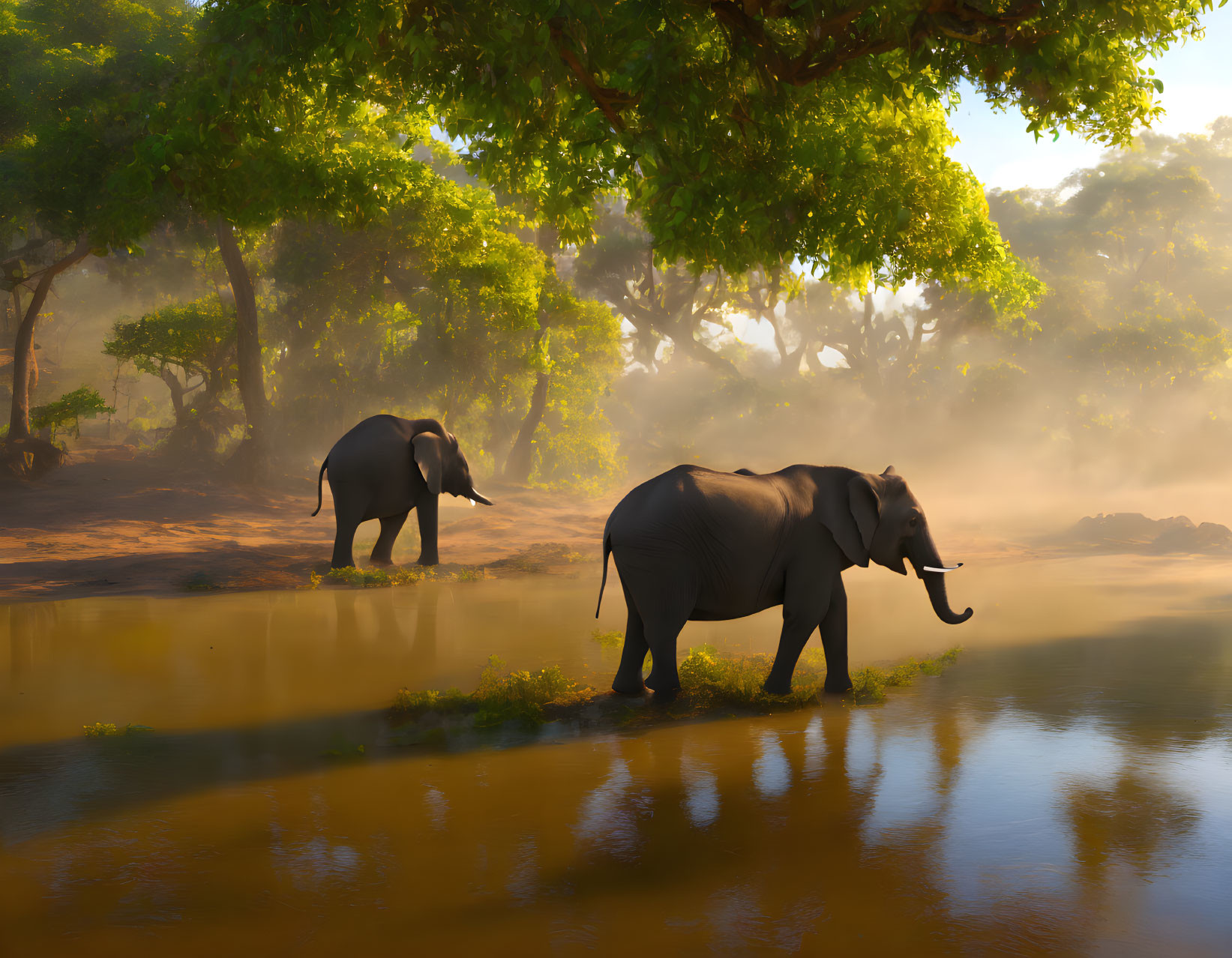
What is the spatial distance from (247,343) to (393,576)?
474 inches

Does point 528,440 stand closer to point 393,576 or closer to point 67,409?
point 67,409

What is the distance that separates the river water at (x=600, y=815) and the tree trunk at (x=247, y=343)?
14.6m

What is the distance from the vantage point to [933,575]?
7.60 m

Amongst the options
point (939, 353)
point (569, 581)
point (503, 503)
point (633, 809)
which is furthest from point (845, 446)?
point (633, 809)

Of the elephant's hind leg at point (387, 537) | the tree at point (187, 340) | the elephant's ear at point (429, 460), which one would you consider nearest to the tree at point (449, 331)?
the tree at point (187, 340)

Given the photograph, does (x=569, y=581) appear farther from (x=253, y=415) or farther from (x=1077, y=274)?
(x=1077, y=274)

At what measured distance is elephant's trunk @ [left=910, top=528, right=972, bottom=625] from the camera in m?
7.46

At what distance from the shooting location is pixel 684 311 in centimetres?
4234

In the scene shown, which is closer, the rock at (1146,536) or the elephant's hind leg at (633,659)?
the elephant's hind leg at (633,659)

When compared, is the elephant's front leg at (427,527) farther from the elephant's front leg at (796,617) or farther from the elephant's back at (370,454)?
the elephant's front leg at (796,617)

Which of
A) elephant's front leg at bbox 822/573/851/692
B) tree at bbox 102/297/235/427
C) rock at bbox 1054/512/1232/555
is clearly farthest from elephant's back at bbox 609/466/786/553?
tree at bbox 102/297/235/427

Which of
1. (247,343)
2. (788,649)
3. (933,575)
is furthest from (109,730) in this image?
(247,343)

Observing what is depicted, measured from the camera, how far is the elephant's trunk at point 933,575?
7461 millimetres

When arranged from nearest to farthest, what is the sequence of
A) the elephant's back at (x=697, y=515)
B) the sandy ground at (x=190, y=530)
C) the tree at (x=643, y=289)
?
the elephant's back at (x=697, y=515) < the sandy ground at (x=190, y=530) < the tree at (x=643, y=289)
